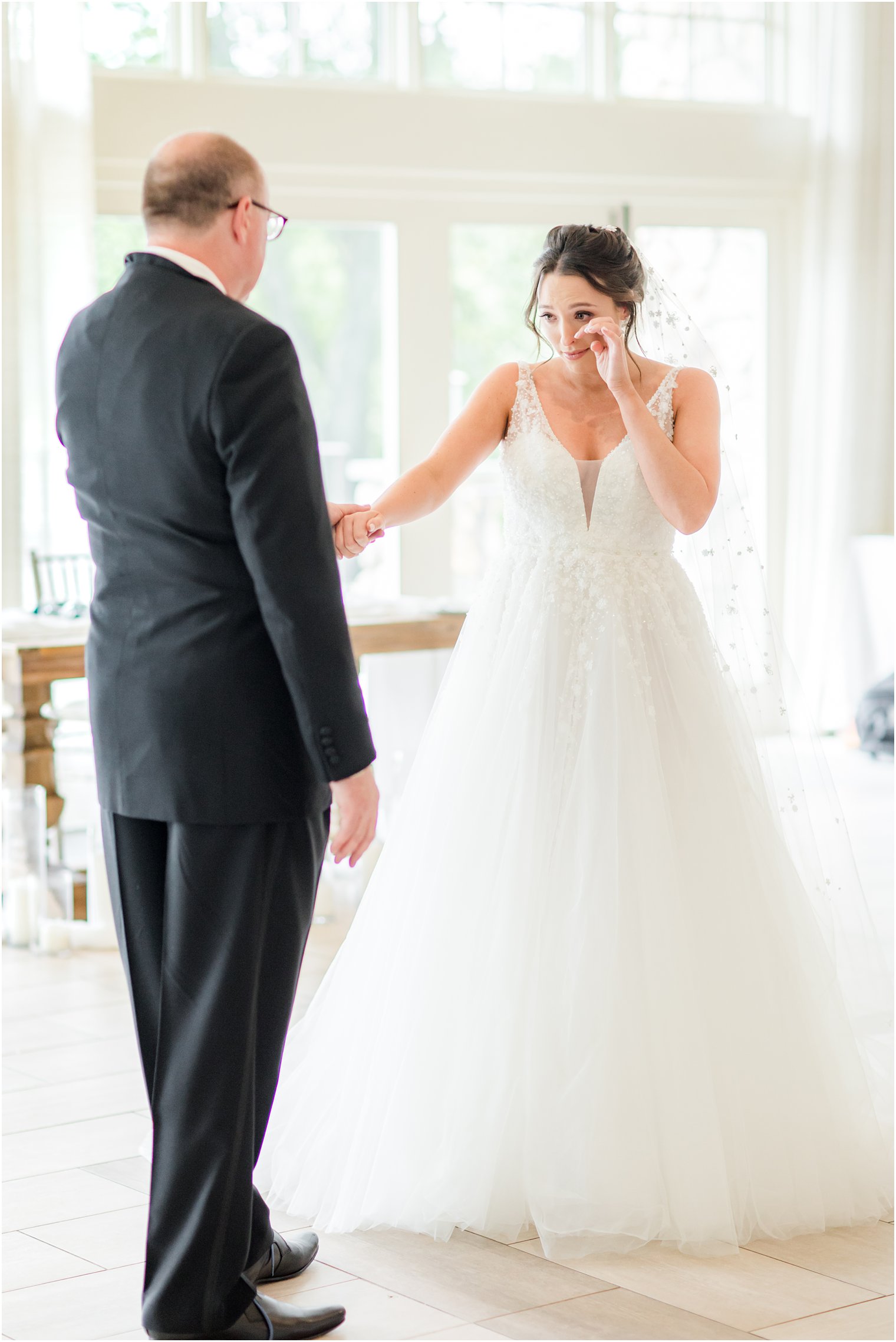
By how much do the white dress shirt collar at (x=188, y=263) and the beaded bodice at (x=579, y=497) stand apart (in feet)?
2.98

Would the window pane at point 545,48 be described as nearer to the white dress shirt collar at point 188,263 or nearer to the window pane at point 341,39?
the window pane at point 341,39

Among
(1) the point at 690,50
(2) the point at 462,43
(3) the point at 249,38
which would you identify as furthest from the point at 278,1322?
(1) the point at 690,50

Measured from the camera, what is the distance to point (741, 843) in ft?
8.34

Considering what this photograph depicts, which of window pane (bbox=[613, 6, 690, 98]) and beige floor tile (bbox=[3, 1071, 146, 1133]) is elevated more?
window pane (bbox=[613, 6, 690, 98])

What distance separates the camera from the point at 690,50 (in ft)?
24.0

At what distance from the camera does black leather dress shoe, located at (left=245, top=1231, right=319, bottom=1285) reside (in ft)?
7.18

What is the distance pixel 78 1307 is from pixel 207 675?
960mm

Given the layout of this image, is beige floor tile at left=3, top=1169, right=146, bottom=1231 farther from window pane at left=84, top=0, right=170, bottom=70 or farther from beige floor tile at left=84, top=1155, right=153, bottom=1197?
window pane at left=84, top=0, right=170, bottom=70

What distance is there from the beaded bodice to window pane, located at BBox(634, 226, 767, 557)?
492 centimetres

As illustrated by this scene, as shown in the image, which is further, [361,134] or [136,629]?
[361,134]

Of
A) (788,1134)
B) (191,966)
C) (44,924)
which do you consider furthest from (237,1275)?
(44,924)

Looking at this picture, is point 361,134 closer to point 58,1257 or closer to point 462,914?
point 462,914

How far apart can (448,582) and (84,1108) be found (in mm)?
4328

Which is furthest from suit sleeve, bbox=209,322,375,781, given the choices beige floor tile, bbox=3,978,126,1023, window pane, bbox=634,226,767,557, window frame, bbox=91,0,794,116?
Answer: window pane, bbox=634,226,767,557
